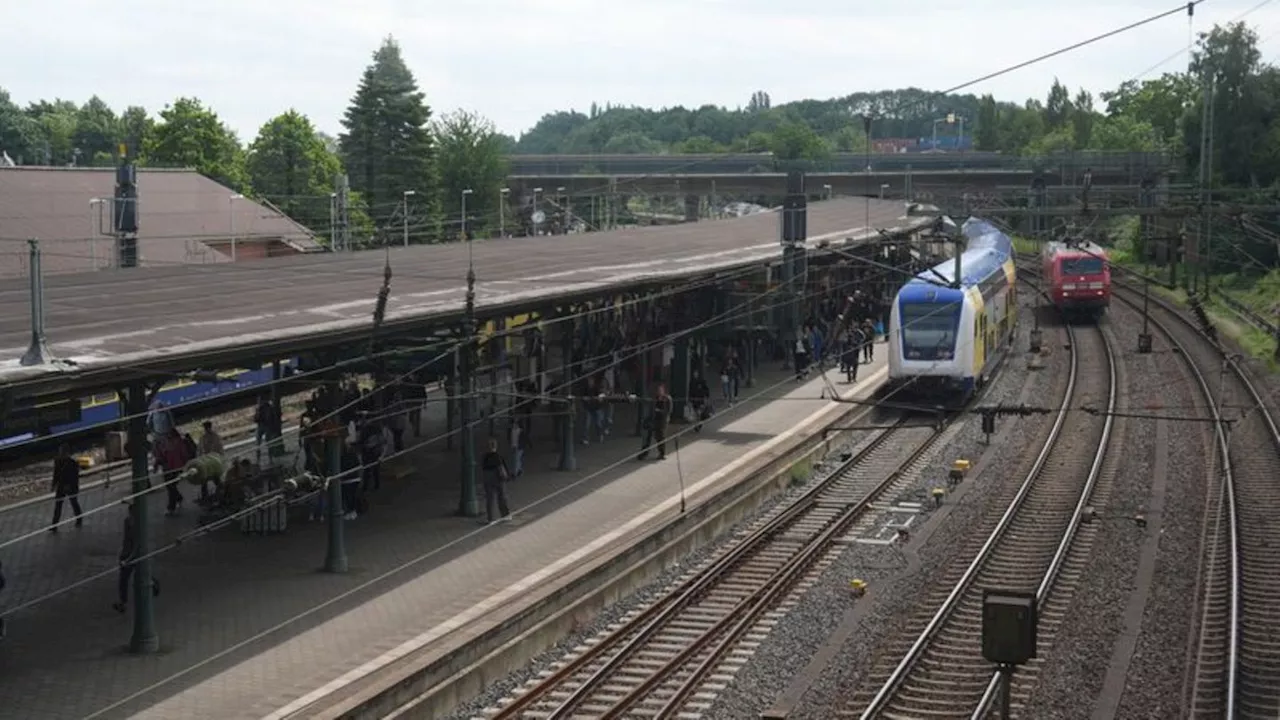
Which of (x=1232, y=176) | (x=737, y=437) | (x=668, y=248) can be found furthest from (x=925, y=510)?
(x=1232, y=176)

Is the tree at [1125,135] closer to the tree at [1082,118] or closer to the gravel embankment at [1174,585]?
the tree at [1082,118]

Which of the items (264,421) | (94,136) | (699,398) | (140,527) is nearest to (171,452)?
(264,421)

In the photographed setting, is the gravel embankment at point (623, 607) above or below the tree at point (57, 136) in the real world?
below

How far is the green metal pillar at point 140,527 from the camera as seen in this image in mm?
13938

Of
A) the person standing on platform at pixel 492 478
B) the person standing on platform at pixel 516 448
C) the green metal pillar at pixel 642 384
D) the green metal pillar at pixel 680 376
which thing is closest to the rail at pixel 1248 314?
the green metal pillar at pixel 680 376

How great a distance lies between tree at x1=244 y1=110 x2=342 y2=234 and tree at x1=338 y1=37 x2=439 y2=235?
7.17 feet

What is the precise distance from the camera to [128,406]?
46.3ft

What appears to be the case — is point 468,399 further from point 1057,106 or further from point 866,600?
point 1057,106

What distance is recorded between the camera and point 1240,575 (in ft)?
58.9

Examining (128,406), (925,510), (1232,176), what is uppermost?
(1232,176)

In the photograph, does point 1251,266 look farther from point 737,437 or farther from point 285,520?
point 285,520

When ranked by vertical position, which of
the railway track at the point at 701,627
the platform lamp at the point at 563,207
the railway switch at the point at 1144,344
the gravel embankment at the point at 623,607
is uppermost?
the platform lamp at the point at 563,207

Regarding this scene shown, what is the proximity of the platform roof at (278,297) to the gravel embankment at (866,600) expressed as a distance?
5.44 metres

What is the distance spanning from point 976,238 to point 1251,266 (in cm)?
1060
